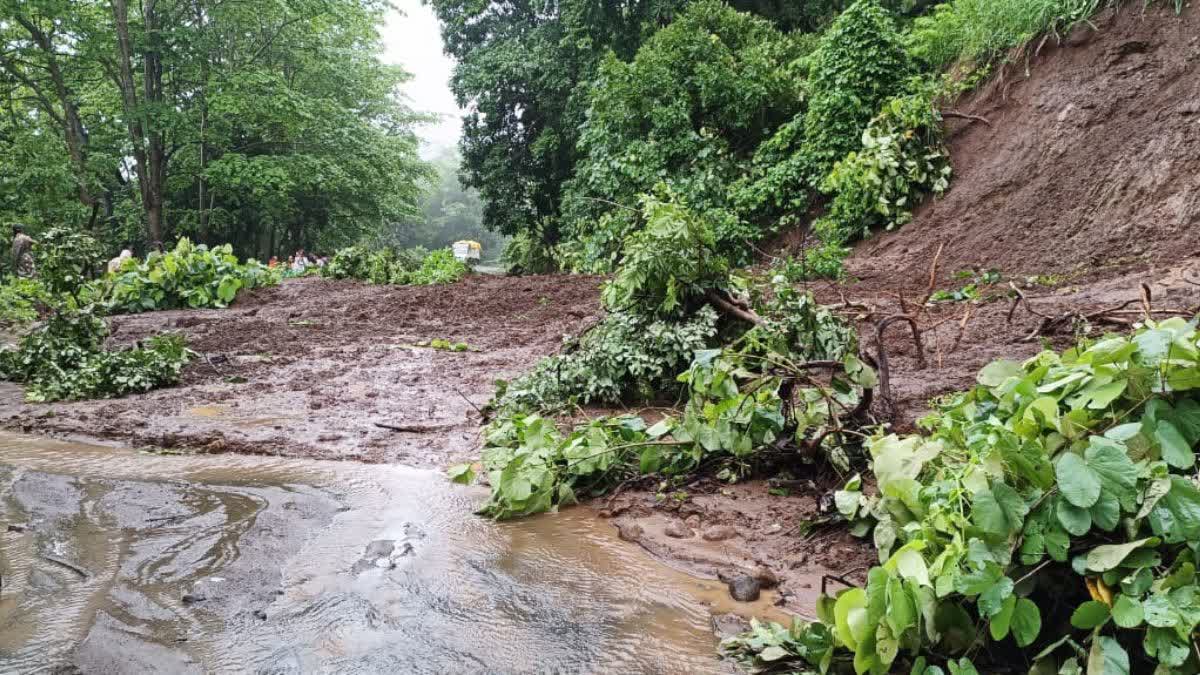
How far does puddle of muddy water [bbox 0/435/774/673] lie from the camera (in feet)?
7.47

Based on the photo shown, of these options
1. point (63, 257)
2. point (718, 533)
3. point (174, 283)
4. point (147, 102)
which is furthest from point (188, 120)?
point (718, 533)

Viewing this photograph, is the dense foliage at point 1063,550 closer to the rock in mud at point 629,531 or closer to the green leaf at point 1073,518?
the green leaf at point 1073,518

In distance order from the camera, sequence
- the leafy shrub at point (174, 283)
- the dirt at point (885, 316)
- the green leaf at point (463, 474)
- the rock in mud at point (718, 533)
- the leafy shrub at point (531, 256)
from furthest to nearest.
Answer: the leafy shrub at point (531, 256) → the leafy shrub at point (174, 283) → the green leaf at point (463, 474) → the dirt at point (885, 316) → the rock in mud at point (718, 533)

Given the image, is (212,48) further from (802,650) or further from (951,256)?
(802,650)

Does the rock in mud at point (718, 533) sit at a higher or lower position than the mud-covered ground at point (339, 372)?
lower

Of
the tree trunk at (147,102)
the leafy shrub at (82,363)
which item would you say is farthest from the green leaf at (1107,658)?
the tree trunk at (147,102)

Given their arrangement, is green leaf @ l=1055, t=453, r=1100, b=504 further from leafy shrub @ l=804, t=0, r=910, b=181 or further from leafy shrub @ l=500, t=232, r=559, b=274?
leafy shrub @ l=500, t=232, r=559, b=274

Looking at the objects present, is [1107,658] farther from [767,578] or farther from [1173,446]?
[767,578]

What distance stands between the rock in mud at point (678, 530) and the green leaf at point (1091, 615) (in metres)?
1.67

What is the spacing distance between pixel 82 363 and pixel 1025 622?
8042mm

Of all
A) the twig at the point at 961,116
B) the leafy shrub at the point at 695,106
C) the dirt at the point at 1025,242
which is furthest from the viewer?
the leafy shrub at the point at 695,106

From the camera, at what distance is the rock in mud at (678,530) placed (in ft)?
10.6

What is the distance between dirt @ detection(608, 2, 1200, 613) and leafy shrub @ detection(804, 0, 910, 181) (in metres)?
1.33

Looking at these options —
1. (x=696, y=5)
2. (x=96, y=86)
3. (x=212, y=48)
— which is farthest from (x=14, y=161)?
(x=696, y=5)
